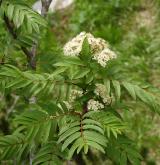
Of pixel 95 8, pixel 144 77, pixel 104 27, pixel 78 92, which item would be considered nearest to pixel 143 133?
pixel 144 77

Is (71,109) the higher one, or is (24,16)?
(24,16)

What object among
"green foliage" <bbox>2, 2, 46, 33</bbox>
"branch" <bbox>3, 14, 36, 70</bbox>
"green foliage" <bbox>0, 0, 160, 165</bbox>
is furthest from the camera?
"branch" <bbox>3, 14, 36, 70</bbox>

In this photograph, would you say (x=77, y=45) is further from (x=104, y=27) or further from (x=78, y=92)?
(x=104, y=27)

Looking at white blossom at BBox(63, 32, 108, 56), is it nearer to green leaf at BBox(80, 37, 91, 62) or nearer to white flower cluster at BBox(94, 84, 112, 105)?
green leaf at BBox(80, 37, 91, 62)

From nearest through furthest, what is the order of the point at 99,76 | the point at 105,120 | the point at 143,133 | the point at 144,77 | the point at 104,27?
the point at 105,120
the point at 99,76
the point at 143,133
the point at 144,77
the point at 104,27

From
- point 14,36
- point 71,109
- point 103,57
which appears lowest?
point 71,109

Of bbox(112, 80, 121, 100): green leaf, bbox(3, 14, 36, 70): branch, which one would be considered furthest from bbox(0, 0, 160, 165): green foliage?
bbox(3, 14, 36, 70): branch

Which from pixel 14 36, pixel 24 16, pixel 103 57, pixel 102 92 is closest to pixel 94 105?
pixel 102 92

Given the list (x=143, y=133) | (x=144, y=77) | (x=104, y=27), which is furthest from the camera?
(x=104, y=27)

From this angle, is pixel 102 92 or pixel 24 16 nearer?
pixel 102 92

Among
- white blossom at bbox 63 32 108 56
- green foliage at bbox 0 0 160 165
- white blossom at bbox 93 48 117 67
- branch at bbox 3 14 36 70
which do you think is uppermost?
branch at bbox 3 14 36 70

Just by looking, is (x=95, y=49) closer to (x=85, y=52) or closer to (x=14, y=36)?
(x=85, y=52)
